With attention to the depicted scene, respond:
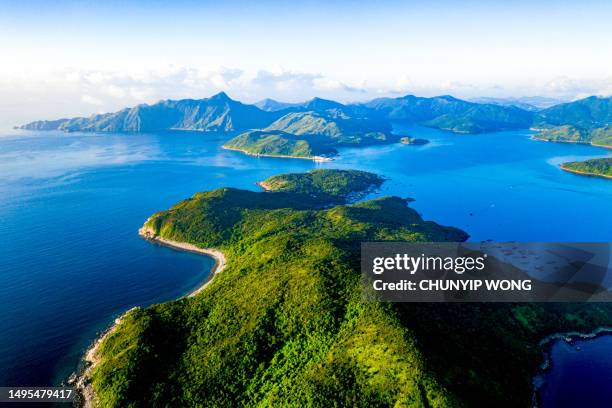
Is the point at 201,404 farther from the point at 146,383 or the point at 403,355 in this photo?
the point at 403,355

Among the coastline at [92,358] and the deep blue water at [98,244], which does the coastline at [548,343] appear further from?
the coastline at [92,358]

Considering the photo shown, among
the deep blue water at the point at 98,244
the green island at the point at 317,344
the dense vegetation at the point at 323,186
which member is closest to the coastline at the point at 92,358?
the green island at the point at 317,344

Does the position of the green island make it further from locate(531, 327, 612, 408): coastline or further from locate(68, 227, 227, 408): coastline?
locate(68, 227, 227, 408): coastline

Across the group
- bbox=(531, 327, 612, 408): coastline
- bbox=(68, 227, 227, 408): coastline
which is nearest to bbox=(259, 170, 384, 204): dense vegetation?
bbox=(68, 227, 227, 408): coastline

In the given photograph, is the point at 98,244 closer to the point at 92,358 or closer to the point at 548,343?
the point at 92,358

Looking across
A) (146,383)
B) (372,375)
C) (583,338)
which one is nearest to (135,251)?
(146,383)

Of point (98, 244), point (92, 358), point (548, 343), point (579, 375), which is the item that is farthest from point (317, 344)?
point (98, 244)
